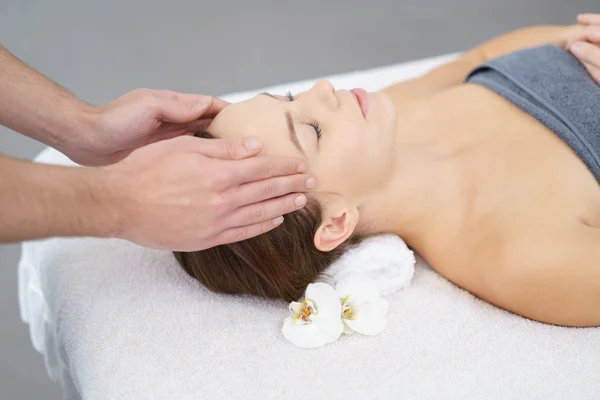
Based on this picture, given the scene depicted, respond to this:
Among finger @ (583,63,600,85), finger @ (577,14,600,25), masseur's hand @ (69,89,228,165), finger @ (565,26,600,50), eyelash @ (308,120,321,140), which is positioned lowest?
finger @ (583,63,600,85)

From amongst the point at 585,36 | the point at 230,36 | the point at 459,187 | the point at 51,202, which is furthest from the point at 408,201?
the point at 230,36

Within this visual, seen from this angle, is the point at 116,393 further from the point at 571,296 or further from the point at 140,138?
the point at 571,296

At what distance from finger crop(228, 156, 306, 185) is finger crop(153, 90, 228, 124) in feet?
1.13

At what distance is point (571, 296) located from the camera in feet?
5.08

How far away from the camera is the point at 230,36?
407 centimetres

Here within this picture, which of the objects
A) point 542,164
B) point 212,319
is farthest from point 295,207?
point 542,164

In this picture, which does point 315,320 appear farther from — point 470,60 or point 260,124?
point 470,60

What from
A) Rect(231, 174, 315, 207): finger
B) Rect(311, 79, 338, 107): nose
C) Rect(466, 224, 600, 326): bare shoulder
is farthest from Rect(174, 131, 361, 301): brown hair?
Rect(466, 224, 600, 326): bare shoulder

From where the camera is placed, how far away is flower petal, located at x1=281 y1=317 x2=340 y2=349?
1.54 meters

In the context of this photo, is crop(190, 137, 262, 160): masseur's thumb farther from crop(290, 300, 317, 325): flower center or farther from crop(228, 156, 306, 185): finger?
crop(290, 300, 317, 325): flower center

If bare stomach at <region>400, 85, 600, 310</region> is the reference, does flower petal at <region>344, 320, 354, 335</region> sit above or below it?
below

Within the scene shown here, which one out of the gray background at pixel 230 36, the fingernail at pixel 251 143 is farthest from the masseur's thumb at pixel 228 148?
the gray background at pixel 230 36

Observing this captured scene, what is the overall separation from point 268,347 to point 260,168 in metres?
0.41

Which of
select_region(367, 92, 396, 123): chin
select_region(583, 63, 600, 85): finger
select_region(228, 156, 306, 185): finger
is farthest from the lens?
select_region(583, 63, 600, 85): finger
